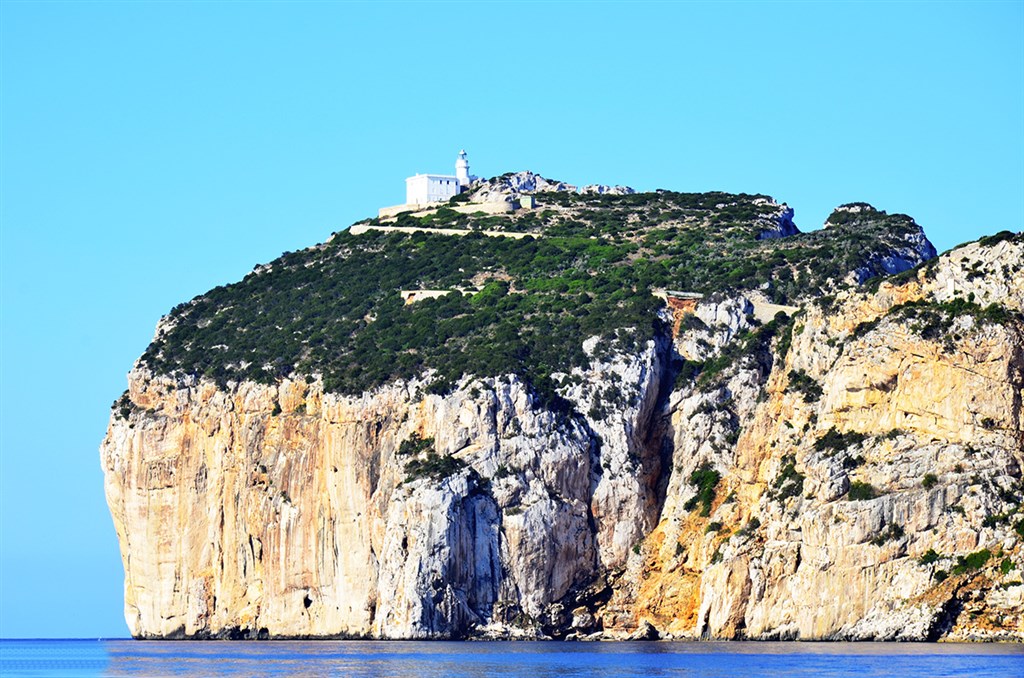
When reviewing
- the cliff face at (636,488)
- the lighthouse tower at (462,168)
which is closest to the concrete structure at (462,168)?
the lighthouse tower at (462,168)

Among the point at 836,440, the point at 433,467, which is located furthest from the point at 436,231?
the point at 836,440

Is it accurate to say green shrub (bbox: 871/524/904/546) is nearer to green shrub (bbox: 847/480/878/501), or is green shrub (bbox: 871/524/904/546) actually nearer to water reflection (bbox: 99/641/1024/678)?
green shrub (bbox: 847/480/878/501)

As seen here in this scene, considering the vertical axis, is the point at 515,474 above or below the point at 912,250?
below

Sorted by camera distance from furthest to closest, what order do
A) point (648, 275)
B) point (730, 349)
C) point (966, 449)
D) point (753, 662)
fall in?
point (648, 275)
point (730, 349)
point (966, 449)
point (753, 662)

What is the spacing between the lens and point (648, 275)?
9950 cm

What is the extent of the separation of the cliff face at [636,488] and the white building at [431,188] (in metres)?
28.3

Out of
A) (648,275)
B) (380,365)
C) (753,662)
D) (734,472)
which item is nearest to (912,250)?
(648,275)

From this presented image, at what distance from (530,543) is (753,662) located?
18936 millimetres

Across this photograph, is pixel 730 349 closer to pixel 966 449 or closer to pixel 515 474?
pixel 515 474

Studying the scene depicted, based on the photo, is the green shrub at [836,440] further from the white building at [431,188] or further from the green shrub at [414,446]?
the white building at [431,188]

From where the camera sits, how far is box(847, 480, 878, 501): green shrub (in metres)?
75.9

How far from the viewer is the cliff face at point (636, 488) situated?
74.9m

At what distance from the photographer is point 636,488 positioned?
8769 cm

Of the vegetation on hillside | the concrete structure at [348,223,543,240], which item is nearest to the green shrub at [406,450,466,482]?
the vegetation on hillside
